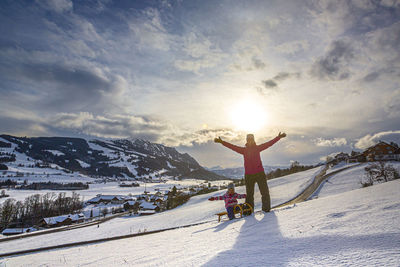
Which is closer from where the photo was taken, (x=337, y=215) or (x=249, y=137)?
(x=337, y=215)

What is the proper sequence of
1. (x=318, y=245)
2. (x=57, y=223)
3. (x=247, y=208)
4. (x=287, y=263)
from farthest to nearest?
(x=57, y=223) < (x=247, y=208) < (x=318, y=245) < (x=287, y=263)

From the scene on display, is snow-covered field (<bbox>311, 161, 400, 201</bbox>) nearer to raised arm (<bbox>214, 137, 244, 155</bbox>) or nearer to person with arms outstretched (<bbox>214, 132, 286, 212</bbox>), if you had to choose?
person with arms outstretched (<bbox>214, 132, 286, 212</bbox>)

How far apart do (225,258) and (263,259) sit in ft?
1.62

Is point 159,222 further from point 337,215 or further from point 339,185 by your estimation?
point 339,185

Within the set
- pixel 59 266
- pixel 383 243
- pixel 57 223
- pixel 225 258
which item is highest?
pixel 383 243

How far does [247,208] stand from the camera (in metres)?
6.93

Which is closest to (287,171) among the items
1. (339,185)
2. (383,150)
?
(383,150)

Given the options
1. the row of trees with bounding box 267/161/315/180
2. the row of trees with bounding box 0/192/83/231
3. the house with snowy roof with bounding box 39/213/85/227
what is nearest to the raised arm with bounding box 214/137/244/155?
the row of trees with bounding box 267/161/315/180

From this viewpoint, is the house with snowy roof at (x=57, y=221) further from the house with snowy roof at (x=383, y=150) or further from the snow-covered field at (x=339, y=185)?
the house with snowy roof at (x=383, y=150)

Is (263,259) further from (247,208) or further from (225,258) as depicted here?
(247,208)

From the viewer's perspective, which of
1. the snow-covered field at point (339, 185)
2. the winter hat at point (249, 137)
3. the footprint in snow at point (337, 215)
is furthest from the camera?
the snow-covered field at point (339, 185)

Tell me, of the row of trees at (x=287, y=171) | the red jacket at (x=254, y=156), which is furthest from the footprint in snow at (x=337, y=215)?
the row of trees at (x=287, y=171)

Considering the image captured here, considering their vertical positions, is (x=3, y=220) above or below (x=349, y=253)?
below

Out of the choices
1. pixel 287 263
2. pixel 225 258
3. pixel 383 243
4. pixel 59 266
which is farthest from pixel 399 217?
pixel 59 266
